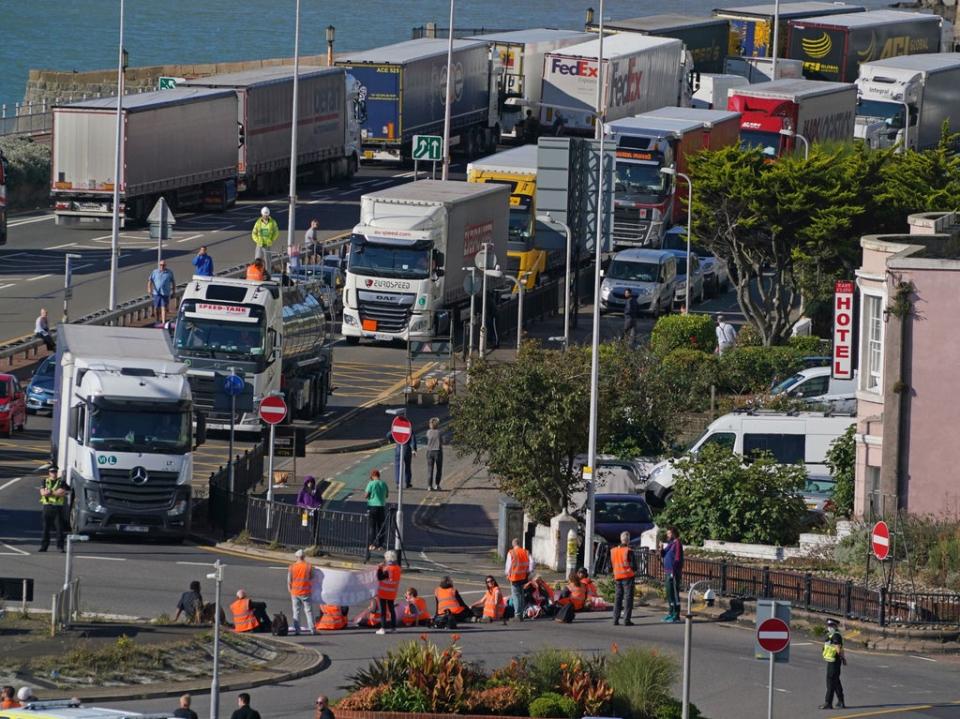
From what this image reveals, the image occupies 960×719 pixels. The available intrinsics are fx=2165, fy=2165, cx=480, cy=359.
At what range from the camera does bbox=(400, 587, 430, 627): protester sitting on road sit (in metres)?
32.0

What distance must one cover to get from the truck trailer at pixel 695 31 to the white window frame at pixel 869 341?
57.9 meters

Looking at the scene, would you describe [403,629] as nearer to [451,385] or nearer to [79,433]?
[79,433]

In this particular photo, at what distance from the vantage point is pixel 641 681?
1038 inches

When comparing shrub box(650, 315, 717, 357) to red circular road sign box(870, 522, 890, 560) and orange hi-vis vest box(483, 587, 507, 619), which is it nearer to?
orange hi-vis vest box(483, 587, 507, 619)

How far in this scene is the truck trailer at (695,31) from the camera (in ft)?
320

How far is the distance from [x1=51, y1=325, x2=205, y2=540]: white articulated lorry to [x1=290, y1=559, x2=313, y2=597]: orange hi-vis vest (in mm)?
6703

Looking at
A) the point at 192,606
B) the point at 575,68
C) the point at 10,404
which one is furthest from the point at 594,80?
the point at 192,606

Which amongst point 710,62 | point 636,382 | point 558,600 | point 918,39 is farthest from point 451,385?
point 918,39

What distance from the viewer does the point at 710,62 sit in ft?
341

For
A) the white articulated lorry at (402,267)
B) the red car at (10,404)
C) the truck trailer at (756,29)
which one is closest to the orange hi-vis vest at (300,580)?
the red car at (10,404)

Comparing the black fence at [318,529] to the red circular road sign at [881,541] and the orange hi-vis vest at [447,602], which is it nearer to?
the orange hi-vis vest at [447,602]

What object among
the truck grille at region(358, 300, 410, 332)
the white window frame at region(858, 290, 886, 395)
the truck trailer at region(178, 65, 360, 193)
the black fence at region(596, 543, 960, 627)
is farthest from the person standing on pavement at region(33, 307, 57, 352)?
the truck trailer at region(178, 65, 360, 193)

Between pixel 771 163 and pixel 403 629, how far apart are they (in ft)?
103

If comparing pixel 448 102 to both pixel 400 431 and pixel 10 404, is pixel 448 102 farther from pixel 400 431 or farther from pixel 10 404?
pixel 400 431
